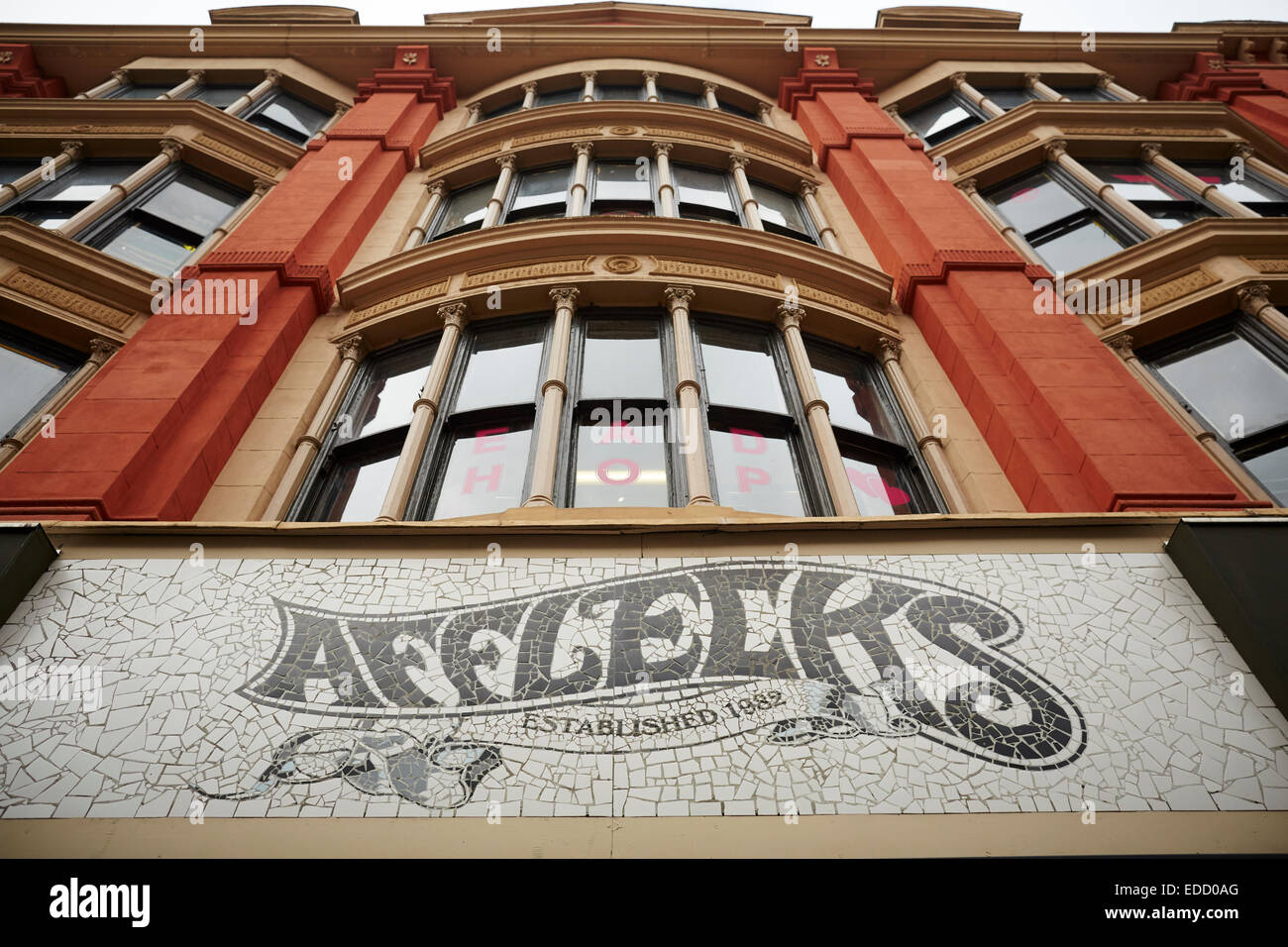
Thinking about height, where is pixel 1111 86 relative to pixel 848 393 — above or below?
above

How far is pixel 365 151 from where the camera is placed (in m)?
11.1

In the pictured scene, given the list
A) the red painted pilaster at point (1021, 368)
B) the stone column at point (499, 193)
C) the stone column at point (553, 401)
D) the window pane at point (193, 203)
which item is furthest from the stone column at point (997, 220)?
the window pane at point (193, 203)

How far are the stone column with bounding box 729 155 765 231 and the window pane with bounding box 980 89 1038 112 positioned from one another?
5.66 meters

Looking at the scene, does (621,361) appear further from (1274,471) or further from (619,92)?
(619,92)

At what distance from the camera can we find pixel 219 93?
1381 centimetres

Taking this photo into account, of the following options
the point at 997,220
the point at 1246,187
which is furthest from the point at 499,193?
the point at 1246,187

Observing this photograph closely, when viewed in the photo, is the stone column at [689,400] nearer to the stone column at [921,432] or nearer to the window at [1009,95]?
the stone column at [921,432]

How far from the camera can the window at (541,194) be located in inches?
407

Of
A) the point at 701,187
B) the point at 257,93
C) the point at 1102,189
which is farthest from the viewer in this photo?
the point at 257,93

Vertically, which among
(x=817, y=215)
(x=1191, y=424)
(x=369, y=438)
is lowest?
(x=1191, y=424)

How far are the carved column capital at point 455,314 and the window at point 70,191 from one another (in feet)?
17.2

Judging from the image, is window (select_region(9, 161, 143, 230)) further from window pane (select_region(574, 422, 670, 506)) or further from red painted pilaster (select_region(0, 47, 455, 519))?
window pane (select_region(574, 422, 670, 506))

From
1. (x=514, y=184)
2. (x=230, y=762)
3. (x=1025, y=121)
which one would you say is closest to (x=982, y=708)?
(x=230, y=762)

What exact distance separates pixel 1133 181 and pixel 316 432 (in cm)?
Result: 1099
